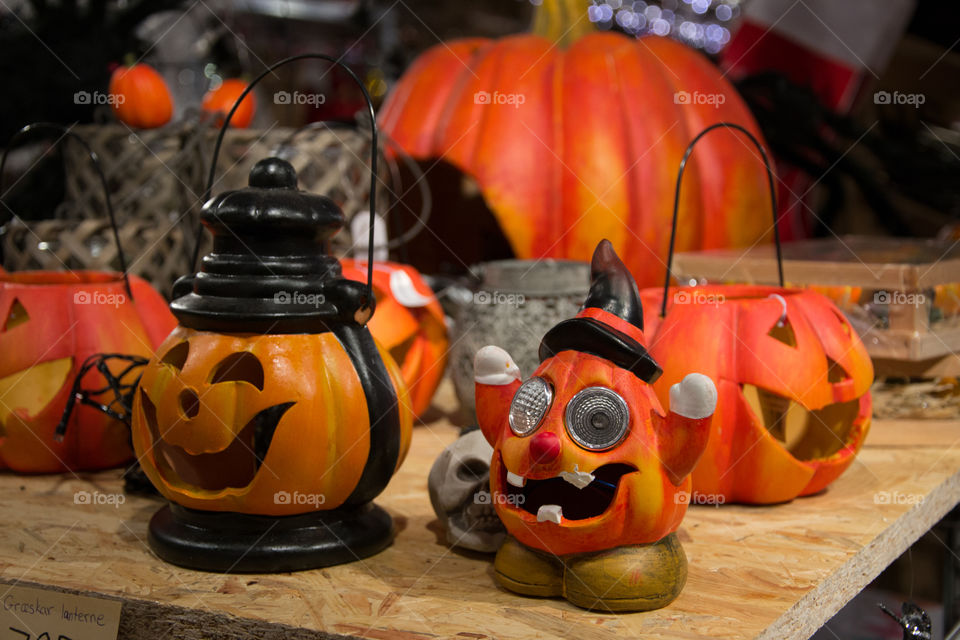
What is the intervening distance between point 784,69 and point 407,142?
1.74 m

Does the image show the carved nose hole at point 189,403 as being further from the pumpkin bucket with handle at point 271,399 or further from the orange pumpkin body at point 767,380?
the orange pumpkin body at point 767,380

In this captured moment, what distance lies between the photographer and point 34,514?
1481mm

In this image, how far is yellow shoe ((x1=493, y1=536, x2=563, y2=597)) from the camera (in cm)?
115

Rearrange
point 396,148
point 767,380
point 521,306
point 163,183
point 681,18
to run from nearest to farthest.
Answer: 1. point 767,380
2. point 521,306
3. point 163,183
4. point 396,148
5. point 681,18

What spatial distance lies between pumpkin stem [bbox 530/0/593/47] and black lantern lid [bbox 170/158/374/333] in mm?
1585

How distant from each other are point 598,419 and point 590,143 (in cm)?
140

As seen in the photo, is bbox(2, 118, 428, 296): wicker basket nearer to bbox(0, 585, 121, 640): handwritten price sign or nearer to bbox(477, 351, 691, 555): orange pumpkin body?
bbox(0, 585, 121, 640): handwritten price sign

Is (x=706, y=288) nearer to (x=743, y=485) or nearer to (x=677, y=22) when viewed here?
(x=743, y=485)

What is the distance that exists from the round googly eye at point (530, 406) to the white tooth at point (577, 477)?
0.07 m

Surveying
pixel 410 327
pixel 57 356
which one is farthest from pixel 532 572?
pixel 57 356

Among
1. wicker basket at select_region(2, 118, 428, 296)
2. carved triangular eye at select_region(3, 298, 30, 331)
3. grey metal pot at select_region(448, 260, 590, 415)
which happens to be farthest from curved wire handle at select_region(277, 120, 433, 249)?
carved triangular eye at select_region(3, 298, 30, 331)

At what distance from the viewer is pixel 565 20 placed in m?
2.68

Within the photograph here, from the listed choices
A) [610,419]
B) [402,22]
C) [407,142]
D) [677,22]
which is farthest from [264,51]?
[610,419]

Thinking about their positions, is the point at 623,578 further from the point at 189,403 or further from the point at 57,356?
the point at 57,356
